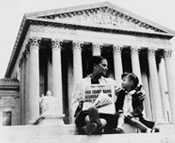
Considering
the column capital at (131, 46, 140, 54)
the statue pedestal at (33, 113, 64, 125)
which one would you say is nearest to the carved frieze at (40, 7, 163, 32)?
the column capital at (131, 46, 140, 54)

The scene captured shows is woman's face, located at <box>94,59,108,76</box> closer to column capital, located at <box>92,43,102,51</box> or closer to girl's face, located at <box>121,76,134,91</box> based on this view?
girl's face, located at <box>121,76,134,91</box>

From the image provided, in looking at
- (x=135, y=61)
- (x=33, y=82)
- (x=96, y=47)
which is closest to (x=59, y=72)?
(x=33, y=82)

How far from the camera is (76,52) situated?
125 feet

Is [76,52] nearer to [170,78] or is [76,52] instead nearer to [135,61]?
[135,61]

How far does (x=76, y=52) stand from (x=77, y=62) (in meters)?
1.29

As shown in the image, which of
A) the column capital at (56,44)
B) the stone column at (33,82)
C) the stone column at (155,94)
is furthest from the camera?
the stone column at (155,94)

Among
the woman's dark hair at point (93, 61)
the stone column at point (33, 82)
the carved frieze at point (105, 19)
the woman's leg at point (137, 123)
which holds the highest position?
the carved frieze at point (105, 19)

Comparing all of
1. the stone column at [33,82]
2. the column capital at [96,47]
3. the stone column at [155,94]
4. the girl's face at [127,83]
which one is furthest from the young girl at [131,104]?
the stone column at [155,94]

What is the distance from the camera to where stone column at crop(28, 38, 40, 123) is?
3472 cm

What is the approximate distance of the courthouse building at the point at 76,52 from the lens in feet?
120

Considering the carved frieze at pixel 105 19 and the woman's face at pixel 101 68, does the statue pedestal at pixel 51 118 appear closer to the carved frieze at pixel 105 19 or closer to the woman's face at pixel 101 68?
the woman's face at pixel 101 68

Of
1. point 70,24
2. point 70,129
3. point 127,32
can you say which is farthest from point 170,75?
point 70,129

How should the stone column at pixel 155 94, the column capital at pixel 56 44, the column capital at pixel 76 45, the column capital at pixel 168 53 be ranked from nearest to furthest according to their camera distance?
the column capital at pixel 56 44 < the column capital at pixel 76 45 < the stone column at pixel 155 94 < the column capital at pixel 168 53

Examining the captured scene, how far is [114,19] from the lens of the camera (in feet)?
138
